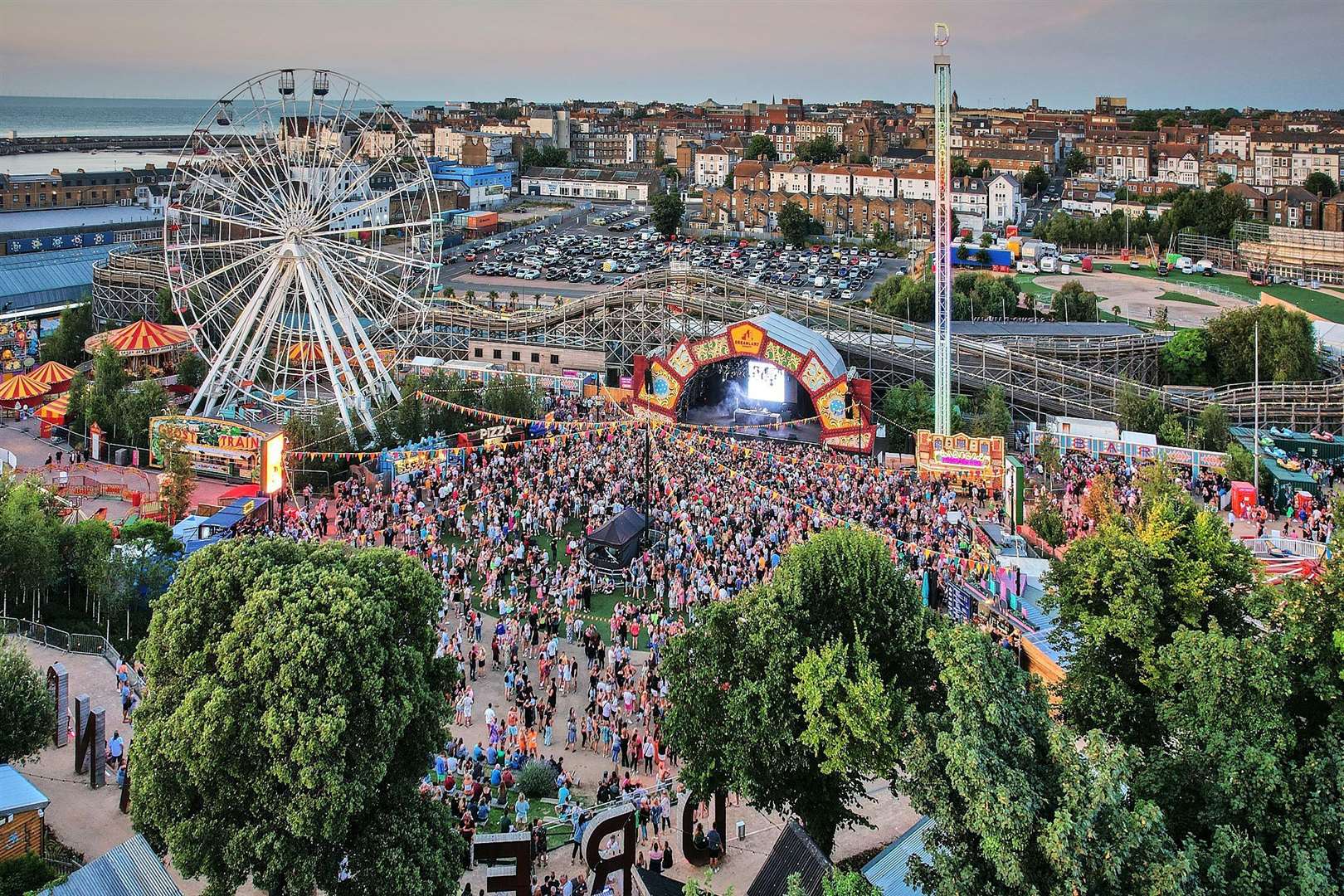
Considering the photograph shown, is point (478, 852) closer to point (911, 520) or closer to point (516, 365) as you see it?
point (911, 520)

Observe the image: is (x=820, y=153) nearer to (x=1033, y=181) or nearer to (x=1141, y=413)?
(x=1033, y=181)

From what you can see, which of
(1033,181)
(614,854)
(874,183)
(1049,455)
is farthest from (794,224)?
(614,854)

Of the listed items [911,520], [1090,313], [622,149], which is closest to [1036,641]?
[911,520]

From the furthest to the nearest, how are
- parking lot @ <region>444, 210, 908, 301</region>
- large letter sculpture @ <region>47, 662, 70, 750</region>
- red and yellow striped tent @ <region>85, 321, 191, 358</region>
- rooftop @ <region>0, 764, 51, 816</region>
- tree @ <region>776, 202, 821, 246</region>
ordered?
1. tree @ <region>776, 202, 821, 246</region>
2. parking lot @ <region>444, 210, 908, 301</region>
3. red and yellow striped tent @ <region>85, 321, 191, 358</region>
4. large letter sculpture @ <region>47, 662, 70, 750</region>
5. rooftop @ <region>0, 764, 51, 816</region>

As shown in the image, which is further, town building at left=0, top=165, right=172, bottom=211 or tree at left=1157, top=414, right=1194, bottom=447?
town building at left=0, top=165, right=172, bottom=211

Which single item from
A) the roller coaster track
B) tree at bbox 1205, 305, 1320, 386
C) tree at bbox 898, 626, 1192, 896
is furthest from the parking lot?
tree at bbox 898, 626, 1192, 896

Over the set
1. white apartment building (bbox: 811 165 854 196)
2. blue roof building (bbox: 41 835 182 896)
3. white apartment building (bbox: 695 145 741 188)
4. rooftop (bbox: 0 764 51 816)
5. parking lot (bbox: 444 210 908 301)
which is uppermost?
white apartment building (bbox: 695 145 741 188)

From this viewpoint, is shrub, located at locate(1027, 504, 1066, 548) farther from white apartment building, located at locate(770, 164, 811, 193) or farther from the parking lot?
white apartment building, located at locate(770, 164, 811, 193)

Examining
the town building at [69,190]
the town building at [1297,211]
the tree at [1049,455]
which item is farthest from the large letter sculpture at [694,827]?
the town building at [1297,211]
